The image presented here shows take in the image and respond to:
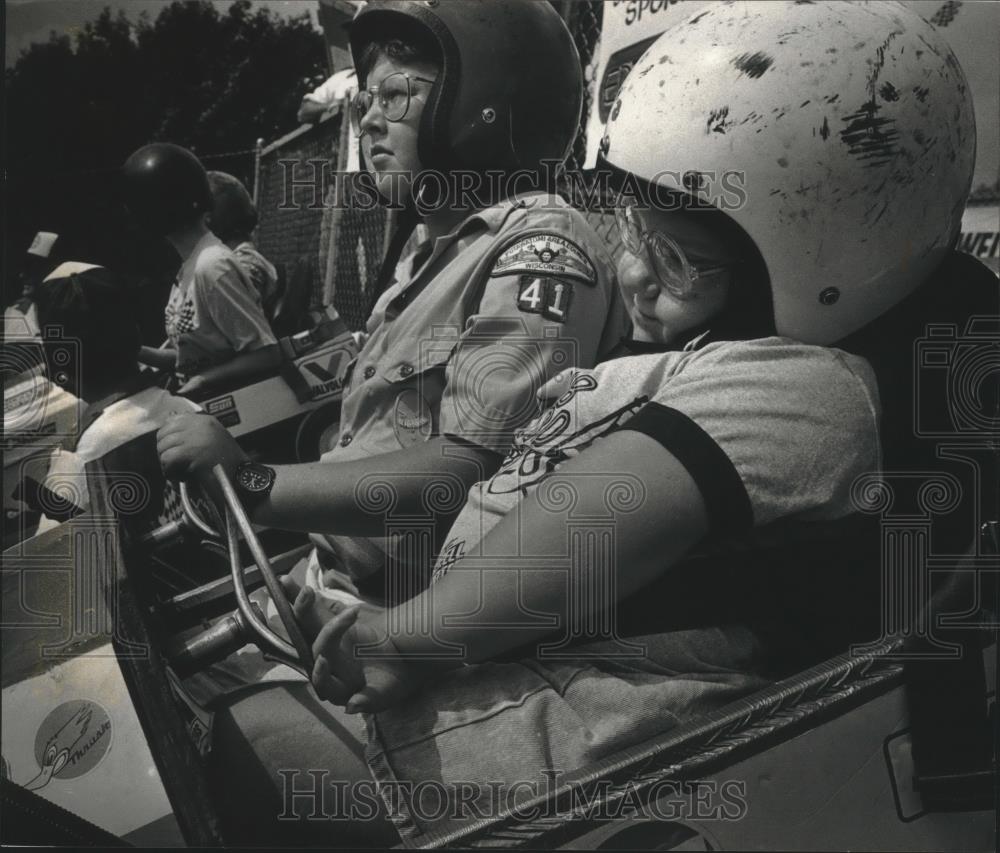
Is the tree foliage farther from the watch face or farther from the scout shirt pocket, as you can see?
the scout shirt pocket

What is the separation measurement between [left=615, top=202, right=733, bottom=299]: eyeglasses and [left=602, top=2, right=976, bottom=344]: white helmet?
2.7 inches

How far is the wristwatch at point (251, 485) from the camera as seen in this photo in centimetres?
137

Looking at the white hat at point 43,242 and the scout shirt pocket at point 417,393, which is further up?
the white hat at point 43,242

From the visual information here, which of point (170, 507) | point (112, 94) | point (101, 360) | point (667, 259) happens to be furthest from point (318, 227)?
point (667, 259)

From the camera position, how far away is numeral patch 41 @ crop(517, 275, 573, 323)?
1.36m

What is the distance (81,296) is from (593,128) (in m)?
1.93

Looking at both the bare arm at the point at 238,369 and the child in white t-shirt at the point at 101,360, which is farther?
the bare arm at the point at 238,369

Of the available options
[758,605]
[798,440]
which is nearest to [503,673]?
[758,605]

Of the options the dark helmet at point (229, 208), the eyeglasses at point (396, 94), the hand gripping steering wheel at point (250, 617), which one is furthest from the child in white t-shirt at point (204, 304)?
the hand gripping steering wheel at point (250, 617)

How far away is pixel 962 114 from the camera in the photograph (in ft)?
3.39

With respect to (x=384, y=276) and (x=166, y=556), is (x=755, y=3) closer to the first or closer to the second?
(x=384, y=276)

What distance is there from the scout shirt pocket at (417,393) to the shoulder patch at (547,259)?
203mm

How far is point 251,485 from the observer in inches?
54.1

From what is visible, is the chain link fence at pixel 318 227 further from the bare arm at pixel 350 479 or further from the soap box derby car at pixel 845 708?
the soap box derby car at pixel 845 708
